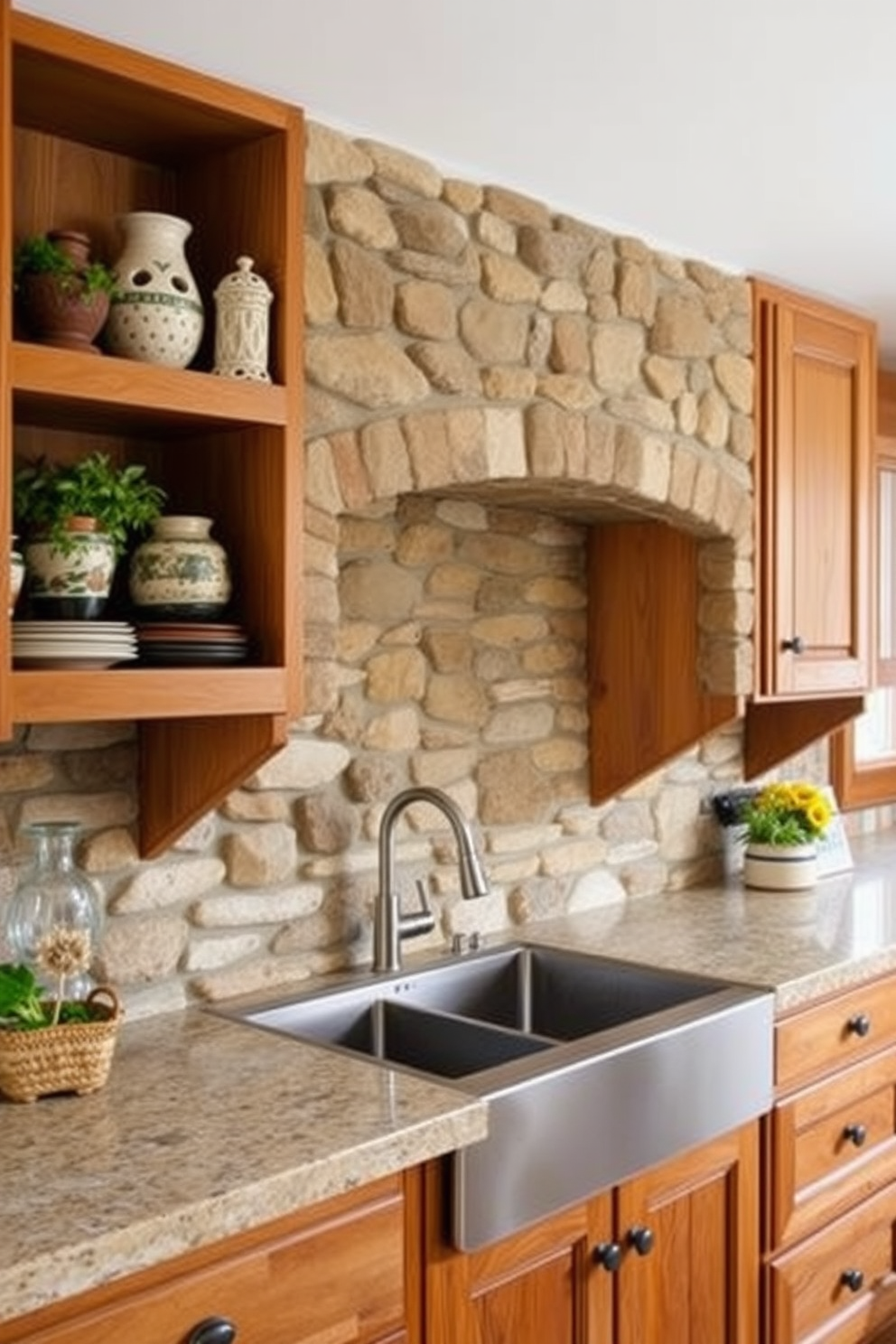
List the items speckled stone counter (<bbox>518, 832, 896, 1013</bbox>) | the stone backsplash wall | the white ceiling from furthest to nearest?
speckled stone counter (<bbox>518, 832, 896, 1013</bbox>) → the stone backsplash wall → the white ceiling

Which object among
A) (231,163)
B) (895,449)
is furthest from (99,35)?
(895,449)

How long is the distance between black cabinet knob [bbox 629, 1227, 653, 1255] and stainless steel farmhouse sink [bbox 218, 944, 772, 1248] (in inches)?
4.0

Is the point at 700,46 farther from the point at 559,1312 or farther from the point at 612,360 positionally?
the point at 559,1312

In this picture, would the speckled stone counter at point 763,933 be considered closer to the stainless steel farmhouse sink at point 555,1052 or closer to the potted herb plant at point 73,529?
the stainless steel farmhouse sink at point 555,1052

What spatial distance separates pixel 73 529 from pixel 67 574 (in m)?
0.06

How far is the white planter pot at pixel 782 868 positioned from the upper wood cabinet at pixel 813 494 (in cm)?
40

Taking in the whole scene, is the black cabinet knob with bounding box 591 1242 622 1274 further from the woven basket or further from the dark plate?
the dark plate

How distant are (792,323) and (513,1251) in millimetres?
2166

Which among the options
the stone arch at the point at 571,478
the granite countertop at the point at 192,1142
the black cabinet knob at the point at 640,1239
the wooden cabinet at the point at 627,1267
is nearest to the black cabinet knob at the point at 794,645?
the stone arch at the point at 571,478

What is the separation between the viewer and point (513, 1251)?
1.81 m

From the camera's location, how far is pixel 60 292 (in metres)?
1.75

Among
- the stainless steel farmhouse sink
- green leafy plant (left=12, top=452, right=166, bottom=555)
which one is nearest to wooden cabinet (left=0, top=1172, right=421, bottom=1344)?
the stainless steel farmhouse sink

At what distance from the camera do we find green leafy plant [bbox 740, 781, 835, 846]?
324cm

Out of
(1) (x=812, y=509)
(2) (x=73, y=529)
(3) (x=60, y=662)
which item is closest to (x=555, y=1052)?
(3) (x=60, y=662)
